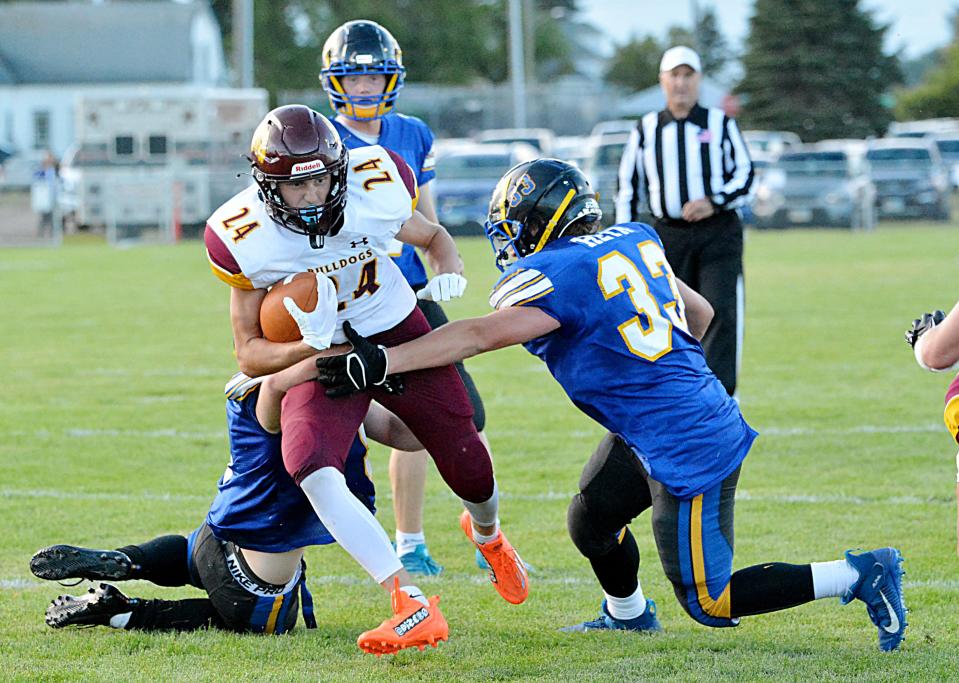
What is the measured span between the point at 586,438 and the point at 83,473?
2.40 meters

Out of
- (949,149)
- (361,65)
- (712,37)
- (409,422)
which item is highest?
(712,37)

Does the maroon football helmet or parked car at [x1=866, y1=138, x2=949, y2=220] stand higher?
parked car at [x1=866, y1=138, x2=949, y2=220]

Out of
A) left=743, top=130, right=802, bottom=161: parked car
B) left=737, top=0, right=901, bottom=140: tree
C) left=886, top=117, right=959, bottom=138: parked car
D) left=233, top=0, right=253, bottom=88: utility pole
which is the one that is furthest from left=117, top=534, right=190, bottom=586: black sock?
left=737, top=0, right=901, bottom=140: tree

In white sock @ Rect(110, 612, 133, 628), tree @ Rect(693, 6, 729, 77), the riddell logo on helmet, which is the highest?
tree @ Rect(693, 6, 729, 77)

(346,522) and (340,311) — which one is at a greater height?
(340,311)

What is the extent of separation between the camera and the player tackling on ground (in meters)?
3.64

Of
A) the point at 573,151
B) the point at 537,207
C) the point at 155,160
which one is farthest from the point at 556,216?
the point at 573,151

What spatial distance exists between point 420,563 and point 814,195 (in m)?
19.2

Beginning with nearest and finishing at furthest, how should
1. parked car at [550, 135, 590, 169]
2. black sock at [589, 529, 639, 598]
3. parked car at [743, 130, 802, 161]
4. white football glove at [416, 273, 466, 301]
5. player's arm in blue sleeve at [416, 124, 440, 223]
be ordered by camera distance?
black sock at [589, 529, 639, 598]
white football glove at [416, 273, 466, 301]
player's arm in blue sleeve at [416, 124, 440, 223]
parked car at [550, 135, 590, 169]
parked car at [743, 130, 802, 161]

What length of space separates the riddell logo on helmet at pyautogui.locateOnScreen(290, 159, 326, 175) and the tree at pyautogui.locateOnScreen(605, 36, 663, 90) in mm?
58951

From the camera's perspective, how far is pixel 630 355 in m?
3.58

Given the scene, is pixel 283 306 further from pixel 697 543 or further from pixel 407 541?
pixel 407 541

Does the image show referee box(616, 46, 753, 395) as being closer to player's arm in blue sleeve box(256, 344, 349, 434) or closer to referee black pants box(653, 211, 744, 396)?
referee black pants box(653, 211, 744, 396)

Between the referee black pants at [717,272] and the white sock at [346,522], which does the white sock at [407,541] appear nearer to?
the white sock at [346,522]
